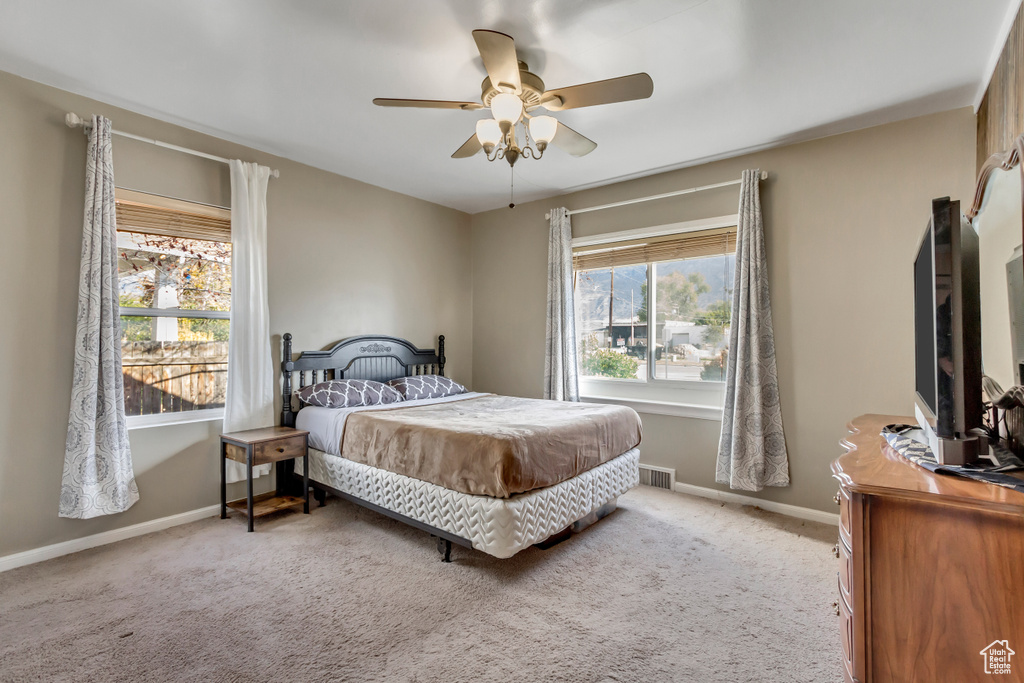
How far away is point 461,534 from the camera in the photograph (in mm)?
2512

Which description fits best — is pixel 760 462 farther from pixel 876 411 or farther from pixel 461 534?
pixel 461 534

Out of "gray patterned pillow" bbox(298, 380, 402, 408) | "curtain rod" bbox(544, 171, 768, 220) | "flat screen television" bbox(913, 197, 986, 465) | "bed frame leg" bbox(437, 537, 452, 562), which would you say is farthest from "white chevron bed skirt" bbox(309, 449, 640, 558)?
"curtain rod" bbox(544, 171, 768, 220)

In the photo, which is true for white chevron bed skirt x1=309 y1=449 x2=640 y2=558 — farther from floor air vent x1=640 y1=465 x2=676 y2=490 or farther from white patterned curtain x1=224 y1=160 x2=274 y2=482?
floor air vent x1=640 y1=465 x2=676 y2=490

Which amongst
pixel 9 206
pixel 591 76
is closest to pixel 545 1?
pixel 591 76

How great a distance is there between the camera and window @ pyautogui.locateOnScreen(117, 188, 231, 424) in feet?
9.87

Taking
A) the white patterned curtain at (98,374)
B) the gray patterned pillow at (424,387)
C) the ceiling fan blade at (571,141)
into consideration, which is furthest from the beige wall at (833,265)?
the white patterned curtain at (98,374)

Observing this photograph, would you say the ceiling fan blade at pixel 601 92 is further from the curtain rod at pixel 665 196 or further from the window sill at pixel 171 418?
the window sill at pixel 171 418

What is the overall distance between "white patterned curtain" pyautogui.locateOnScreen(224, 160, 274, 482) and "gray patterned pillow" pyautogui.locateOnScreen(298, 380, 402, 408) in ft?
1.01

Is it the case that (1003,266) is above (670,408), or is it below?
above

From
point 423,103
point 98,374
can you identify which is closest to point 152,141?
point 98,374

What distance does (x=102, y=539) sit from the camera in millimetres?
2807

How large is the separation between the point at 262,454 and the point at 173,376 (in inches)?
33.2

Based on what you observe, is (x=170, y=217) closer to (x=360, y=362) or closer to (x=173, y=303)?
(x=173, y=303)

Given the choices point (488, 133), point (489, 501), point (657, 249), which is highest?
point (488, 133)
